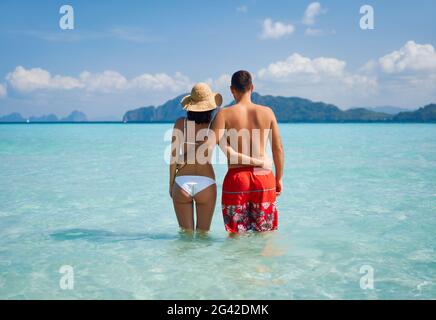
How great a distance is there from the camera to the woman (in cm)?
420

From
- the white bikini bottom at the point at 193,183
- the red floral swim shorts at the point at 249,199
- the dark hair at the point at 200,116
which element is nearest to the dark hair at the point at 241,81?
the dark hair at the point at 200,116

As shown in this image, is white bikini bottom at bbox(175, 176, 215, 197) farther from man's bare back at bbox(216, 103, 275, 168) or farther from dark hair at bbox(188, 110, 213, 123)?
dark hair at bbox(188, 110, 213, 123)

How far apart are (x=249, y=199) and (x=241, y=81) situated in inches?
46.9

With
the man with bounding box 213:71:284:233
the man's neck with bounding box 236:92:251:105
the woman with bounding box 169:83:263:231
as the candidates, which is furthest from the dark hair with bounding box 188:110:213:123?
the man's neck with bounding box 236:92:251:105

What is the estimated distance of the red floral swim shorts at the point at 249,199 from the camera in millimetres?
4254

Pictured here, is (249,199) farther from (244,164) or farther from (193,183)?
(193,183)

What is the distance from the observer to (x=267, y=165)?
4.27 meters

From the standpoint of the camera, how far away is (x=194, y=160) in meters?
4.35

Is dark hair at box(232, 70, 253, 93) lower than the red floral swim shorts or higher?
higher

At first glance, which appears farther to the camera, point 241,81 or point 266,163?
point 266,163

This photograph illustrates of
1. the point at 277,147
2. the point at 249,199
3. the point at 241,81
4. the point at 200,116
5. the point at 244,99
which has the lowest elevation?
the point at 249,199

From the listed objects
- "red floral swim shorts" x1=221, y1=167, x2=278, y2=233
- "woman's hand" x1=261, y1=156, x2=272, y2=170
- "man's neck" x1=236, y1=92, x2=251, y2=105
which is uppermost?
"man's neck" x1=236, y1=92, x2=251, y2=105

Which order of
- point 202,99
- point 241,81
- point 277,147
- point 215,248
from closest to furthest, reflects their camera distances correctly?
point 241,81, point 202,99, point 277,147, point 215,248

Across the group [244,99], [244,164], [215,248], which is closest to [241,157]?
[244,164]
